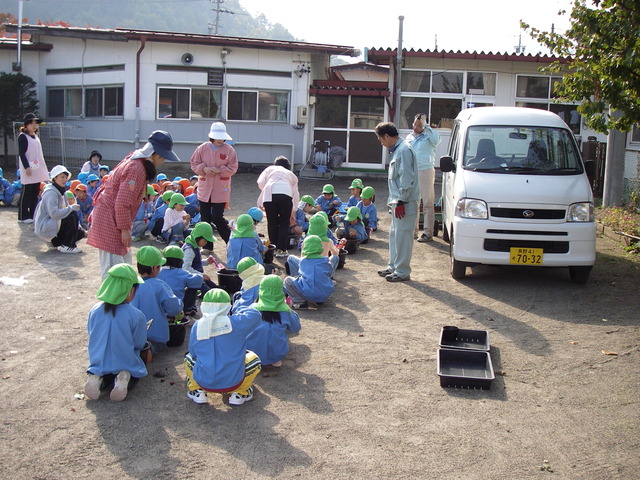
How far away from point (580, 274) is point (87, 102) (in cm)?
1902

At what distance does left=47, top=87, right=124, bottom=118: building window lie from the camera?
2238 cm

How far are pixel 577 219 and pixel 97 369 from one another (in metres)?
6.06

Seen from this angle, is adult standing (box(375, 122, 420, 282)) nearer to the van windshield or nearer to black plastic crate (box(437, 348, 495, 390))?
the van windshield

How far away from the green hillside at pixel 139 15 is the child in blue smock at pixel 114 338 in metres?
77.8

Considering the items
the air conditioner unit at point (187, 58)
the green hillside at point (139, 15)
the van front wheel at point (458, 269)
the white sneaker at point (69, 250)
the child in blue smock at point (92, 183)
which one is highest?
the green hillside at point (139, 15)

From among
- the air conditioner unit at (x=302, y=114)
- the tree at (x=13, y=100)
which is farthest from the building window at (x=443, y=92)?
the tree at (x=13, y=100)

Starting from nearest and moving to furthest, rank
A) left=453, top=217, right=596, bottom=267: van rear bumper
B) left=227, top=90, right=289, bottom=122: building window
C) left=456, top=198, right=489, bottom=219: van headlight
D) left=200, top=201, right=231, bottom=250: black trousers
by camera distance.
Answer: left=453, top=217, right=596, bottom=267: van rear bumper
left=456, top=198, right=489, bottom=219: van headlight
left=200, top=201, right=231, bottom=250: black trousers
left=227, top=90, right=289, bottom=122: building window

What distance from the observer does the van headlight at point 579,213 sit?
8.51 m

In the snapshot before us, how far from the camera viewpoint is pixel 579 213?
8.53 m

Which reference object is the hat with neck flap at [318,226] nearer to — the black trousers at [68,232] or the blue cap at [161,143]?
the blue cap at [161,143]

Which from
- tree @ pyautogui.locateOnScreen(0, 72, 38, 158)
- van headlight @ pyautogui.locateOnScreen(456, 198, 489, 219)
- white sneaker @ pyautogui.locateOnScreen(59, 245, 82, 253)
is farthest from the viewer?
tree @ pyautogui.locateOnScreen(0, 72, 38, 158)

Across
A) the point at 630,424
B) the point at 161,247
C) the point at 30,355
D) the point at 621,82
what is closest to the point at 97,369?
the point at 30,355

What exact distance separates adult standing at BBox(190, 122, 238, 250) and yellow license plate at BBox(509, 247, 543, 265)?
4.14m

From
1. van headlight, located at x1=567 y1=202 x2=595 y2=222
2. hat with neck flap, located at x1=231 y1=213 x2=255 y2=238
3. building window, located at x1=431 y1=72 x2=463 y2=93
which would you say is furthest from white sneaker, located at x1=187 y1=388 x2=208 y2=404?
building window, located at x1=431 y1=72 x2=463 y2=93
